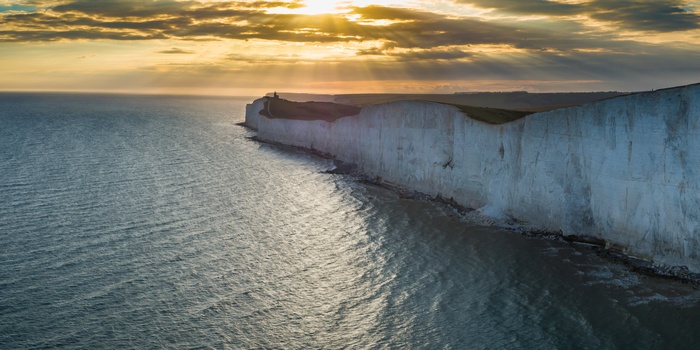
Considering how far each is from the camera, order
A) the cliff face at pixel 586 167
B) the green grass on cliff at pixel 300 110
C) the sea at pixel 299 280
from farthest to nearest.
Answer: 1. the green grass on cliff at pixel 300 110
2. the cliff face at pixel 586 167
3. the sea at pixel 299 280

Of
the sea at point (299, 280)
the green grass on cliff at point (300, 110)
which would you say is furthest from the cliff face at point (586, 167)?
the green grass on cliff at point (300, 110)

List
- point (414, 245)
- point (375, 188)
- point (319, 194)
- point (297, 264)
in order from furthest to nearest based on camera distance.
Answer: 1. point (375, 188)
2. point (319, 194)
3. point (414, 245)
4. point (297, 264)

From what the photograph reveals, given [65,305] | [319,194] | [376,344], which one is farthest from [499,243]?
[65,305]

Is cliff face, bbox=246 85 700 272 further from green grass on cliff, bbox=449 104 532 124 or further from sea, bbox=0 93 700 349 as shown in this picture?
sea, bbox=0 93 700 349

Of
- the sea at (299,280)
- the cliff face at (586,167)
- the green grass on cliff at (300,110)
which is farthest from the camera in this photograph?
the green grass on cliff at (300,110)

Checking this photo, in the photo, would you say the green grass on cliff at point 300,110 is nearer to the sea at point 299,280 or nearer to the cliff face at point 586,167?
the cliff face at point 586,167

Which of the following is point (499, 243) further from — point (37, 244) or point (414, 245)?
point (37, 244)

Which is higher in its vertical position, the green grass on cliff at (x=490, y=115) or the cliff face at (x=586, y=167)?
the green grass on cliff at (x=490, y=115)
